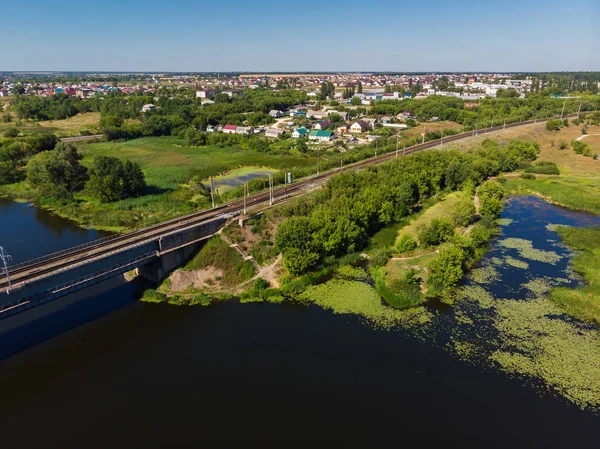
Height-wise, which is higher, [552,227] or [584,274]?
[552,227]

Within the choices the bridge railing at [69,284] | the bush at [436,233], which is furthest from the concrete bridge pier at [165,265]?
the bush at [436,233]

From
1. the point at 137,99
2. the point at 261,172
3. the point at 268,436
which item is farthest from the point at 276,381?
the point at 137,99

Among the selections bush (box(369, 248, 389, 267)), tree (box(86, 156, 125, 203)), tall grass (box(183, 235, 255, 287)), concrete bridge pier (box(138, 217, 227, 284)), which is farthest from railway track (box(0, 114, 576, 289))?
tree (box(86, 156, 125, 203))

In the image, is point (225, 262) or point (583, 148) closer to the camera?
point (225, 262)

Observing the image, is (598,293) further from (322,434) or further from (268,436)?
(268,436)

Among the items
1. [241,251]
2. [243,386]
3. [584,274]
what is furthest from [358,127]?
[243,386]

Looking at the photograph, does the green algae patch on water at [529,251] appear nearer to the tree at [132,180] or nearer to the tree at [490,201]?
the tree at [490,201]

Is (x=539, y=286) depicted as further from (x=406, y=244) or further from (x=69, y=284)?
(x=69, y=284)

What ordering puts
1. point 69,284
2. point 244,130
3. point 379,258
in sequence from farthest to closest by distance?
point 244,130
point 379,258
point 69,284
